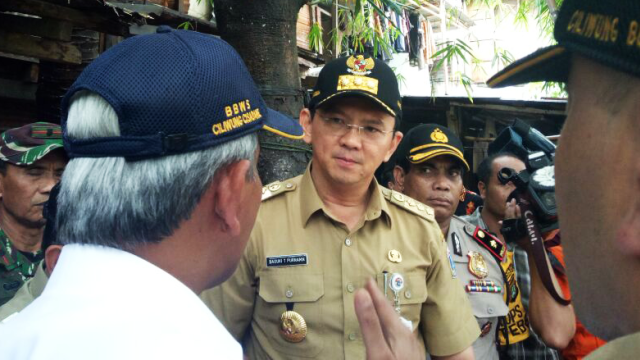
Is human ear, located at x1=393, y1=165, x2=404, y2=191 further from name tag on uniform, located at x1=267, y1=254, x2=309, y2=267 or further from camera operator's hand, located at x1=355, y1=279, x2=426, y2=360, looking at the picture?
camera operator's hand, located at x1=355, y1=279, x2=426, y2=360

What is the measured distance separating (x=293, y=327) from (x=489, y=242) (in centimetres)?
159

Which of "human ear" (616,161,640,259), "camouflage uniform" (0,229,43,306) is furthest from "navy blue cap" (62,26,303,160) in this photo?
"camouflage uniform" (0,229,43,306)

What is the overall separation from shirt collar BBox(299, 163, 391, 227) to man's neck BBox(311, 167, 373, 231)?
35 millimetres

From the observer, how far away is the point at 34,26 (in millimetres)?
4133

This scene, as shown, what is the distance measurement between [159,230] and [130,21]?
3.70 m

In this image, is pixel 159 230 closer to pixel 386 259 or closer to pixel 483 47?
pixel 386 259

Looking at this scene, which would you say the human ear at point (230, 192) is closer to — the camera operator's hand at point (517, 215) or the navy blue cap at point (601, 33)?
the navy blue cap at point (601, 33)

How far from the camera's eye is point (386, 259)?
212 cm

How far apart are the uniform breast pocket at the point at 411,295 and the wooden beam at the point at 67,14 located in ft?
10.9

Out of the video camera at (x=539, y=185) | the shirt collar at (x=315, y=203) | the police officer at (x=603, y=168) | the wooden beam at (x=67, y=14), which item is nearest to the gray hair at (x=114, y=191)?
the police officer at (x=603, y=168)

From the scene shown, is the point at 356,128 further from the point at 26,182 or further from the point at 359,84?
the point at 26,182

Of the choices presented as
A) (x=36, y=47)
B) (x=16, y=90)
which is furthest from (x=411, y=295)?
(x=16, y=90)

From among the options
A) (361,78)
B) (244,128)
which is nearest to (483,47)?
(361,78)

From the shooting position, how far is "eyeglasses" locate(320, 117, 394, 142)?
2301 millimetres
